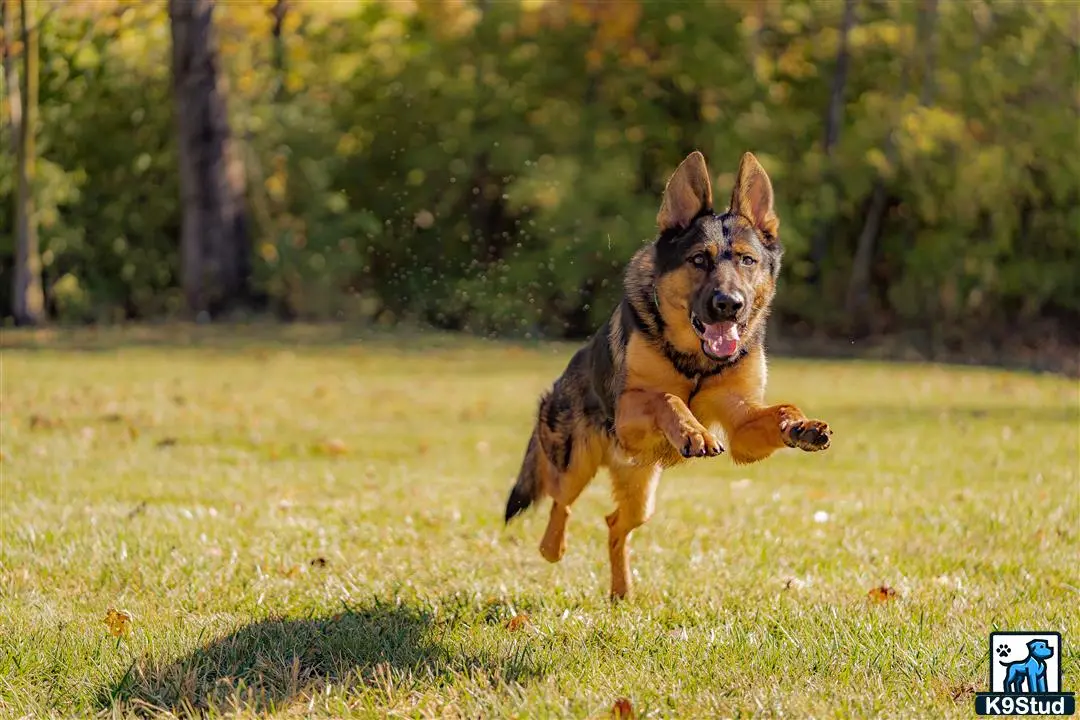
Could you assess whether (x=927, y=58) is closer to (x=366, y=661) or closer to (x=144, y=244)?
(x=144, y=244)

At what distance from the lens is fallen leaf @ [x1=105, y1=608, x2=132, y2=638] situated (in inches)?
176

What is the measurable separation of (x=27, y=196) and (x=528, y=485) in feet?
52.6

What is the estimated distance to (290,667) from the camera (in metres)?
4.12

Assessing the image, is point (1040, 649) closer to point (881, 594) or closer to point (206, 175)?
point (881, 594)

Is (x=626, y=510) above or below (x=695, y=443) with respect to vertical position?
below

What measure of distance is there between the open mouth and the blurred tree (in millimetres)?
16244

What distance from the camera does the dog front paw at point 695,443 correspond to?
14.6 ft

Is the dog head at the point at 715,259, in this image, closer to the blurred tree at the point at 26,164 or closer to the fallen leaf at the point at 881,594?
the fallen leaf at the point at 881,594

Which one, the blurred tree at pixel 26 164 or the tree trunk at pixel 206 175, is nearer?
the blurred tree at pixel 26 164

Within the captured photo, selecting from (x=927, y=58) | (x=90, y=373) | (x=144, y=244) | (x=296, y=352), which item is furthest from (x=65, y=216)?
(x=927, y=58)

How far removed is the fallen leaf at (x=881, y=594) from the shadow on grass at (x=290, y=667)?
5.46ft

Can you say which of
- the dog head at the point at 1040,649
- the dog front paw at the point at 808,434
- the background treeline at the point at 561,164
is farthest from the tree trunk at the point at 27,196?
the dog head at the point at 1040,649

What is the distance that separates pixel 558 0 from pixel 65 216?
910 centimetres

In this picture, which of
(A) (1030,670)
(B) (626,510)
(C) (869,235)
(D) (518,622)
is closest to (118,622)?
(D) (518,622)
